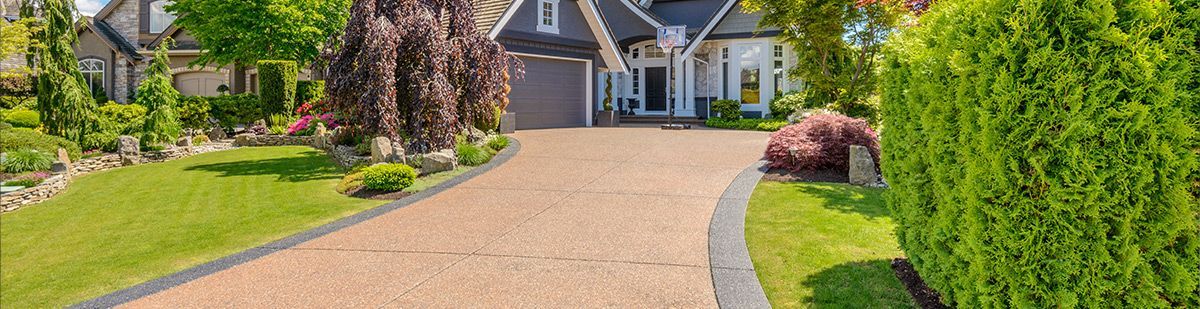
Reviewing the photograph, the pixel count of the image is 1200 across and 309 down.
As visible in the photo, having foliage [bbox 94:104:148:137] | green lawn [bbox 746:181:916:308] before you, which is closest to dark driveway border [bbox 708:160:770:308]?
green lawn [bbox 746:181:916:308]

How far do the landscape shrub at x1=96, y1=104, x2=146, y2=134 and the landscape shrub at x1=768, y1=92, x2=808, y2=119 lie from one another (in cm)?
1821

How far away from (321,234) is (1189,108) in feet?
22.5

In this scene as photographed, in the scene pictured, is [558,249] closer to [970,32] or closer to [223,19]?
[970,32]

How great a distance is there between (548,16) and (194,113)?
11.0 m

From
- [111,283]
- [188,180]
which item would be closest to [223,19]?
[188,180]

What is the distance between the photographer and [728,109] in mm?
22766

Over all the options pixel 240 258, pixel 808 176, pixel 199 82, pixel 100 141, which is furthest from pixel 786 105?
pixel 199 82

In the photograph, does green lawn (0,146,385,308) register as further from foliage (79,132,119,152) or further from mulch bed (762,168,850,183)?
mulch bed (762,168,850,183)

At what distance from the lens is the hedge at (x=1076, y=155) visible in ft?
9.29

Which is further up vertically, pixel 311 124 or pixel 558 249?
pixel 311 124

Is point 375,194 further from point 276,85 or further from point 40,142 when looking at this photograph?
point 276,85

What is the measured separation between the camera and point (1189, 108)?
9.42ft

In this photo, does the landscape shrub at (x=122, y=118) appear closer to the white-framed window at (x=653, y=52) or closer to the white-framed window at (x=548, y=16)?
the white-framed window at (x=548, y=16)

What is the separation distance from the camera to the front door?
87.7 ft
